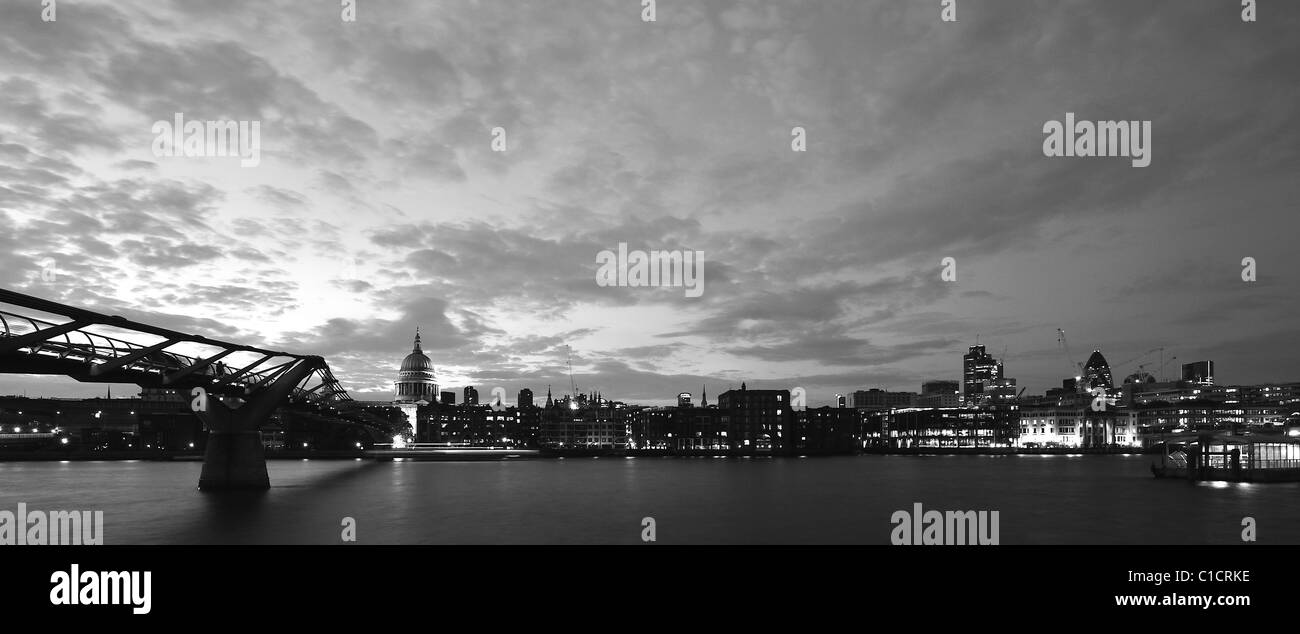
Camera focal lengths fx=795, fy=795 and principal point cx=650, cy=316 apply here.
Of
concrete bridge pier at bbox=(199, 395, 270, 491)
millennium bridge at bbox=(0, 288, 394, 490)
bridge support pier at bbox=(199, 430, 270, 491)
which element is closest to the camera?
millennium bridge at bbox=(0, 288, 394, 490)

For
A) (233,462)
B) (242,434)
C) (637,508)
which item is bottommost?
(637,508)

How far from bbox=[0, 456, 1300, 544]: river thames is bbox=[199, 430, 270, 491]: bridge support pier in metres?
1.55

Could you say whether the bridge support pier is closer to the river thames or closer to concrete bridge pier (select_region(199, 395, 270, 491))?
concrete bridge pier (select_region(199, 395, 270, 491))

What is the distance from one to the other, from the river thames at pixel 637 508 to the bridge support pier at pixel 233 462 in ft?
5.07

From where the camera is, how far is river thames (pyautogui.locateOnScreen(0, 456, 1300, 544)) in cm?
5725

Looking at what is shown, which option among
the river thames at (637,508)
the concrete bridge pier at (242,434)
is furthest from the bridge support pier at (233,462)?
the river thames at (637,508)

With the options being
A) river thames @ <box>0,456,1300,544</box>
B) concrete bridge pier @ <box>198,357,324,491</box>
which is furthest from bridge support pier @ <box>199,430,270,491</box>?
river thames @ <box>0,456,1300,544</box>

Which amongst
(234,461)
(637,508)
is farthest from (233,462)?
(637,508)

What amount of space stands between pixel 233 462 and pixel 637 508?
126 ft

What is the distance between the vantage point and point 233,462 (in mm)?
74500

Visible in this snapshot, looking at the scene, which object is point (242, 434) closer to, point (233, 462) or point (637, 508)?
point (233, 462)

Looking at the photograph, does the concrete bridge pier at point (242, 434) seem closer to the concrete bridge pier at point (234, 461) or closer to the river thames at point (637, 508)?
the concrete bridge pier at point (234, 461)
